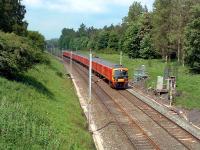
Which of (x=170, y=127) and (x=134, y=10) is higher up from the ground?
(x=134, y=10)

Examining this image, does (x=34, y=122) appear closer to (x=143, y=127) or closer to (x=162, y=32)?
(x=143, y=127)

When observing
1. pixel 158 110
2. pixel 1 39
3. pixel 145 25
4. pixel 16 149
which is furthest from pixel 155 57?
pixel 16 149

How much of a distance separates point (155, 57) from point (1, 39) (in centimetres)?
5980

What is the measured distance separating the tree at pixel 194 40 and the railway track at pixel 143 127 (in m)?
14.9

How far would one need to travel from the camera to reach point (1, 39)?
97.8ft

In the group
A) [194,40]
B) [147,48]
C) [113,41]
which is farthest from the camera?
[113,41]

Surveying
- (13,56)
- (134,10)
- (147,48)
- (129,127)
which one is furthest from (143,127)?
(134,10)

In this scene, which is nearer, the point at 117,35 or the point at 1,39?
the point at 1,39

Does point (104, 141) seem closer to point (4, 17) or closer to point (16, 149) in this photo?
point (16, 149)

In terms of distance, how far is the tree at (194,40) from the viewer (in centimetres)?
5281

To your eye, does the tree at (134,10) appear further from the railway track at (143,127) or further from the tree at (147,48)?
the railway track at (143,127)

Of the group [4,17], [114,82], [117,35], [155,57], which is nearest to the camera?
[114,82]

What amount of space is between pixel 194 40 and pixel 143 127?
27.2 m

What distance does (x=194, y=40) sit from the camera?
53.0 meters
